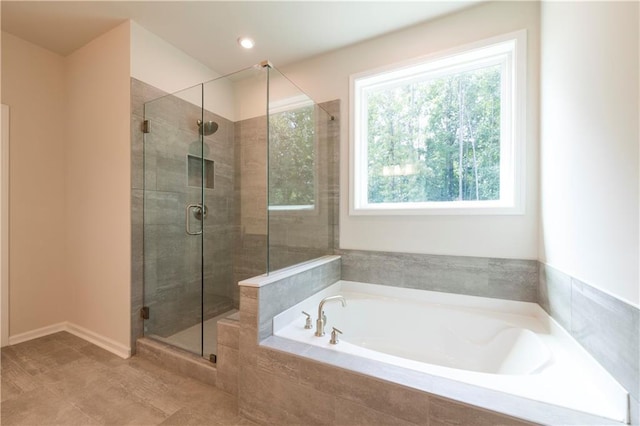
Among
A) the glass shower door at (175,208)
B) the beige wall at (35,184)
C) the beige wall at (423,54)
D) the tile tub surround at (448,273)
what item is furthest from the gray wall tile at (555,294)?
the beige wall at (35,184)

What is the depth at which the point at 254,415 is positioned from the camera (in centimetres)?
139

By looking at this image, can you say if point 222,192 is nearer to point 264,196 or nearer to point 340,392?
point 264,196

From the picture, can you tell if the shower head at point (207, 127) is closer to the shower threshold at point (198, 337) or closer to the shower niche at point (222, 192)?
the shower niche at point (222, 192)

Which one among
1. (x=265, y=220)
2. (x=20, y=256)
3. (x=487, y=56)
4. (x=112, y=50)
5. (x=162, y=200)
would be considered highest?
(x=112, y=50)

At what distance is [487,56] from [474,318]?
192 cm

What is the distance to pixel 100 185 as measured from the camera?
88.6 inches

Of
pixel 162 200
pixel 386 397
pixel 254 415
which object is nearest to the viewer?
pixel 386 397

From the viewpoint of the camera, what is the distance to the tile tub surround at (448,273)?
1.80m

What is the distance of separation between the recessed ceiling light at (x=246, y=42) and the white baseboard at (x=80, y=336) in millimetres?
2721

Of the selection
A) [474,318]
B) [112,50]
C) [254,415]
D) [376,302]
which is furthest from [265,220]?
[112,50]

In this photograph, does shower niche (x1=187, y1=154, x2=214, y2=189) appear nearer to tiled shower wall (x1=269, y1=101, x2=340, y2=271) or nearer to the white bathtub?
tiled shower wall (x1=269, y1=101, x2=340, y2=271)

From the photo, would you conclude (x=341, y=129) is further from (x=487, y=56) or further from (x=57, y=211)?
(x=57, y=211)

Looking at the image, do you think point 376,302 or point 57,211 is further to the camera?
point 57,211

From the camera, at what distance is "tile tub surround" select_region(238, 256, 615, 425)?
3.10ft
